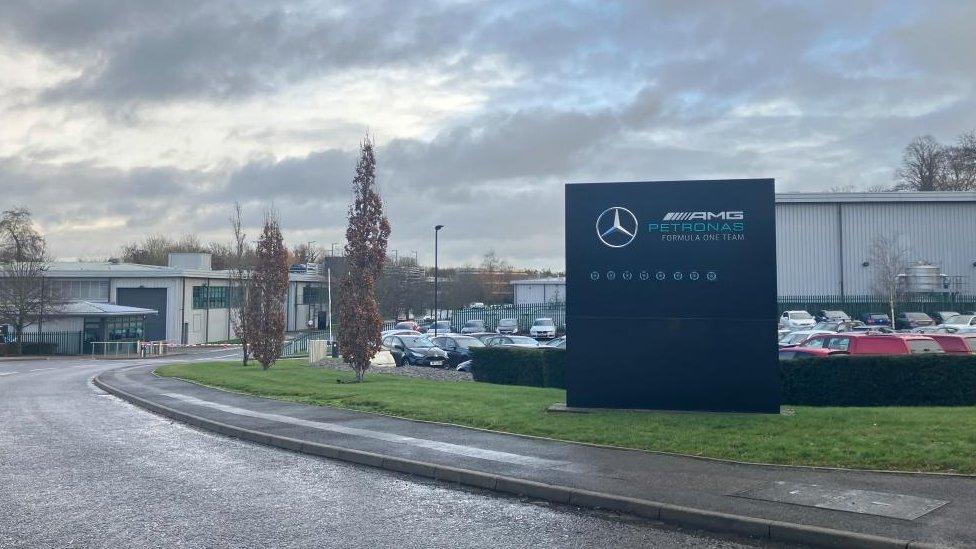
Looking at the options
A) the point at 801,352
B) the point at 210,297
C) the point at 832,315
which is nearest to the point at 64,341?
the point at 210,297

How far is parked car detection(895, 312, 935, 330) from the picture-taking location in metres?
49.2

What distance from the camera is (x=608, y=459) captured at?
1110 cm

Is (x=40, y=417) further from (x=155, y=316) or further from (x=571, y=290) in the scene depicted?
(x=155, y=316)

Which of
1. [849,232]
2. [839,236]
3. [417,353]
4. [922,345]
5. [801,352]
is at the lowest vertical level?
[417,353]

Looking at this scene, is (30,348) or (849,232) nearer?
(30,348)

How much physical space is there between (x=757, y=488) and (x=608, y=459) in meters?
2.30

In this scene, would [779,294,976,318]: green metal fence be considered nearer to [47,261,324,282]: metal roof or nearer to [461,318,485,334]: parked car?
[461,318,485,334]: parked car

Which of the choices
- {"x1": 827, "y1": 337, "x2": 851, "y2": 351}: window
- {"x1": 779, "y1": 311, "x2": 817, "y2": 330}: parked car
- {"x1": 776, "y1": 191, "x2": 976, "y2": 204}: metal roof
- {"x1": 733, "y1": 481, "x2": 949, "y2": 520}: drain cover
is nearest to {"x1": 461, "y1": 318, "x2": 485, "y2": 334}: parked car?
{"x1": 779, "y1": 311, "x2": 817, "y2": 330}: parked car

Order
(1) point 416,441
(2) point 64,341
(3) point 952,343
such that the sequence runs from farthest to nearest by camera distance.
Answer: (2) point 64,341 < (3) point 952,343 < (1) point 416,441

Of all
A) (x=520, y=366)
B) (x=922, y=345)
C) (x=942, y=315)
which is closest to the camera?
(x=922, y=345)

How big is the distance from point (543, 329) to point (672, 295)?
35307 mm

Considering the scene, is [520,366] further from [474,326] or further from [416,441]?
[474,326]

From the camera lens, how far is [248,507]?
914cm

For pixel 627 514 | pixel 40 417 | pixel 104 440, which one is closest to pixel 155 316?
pixel 40 417
